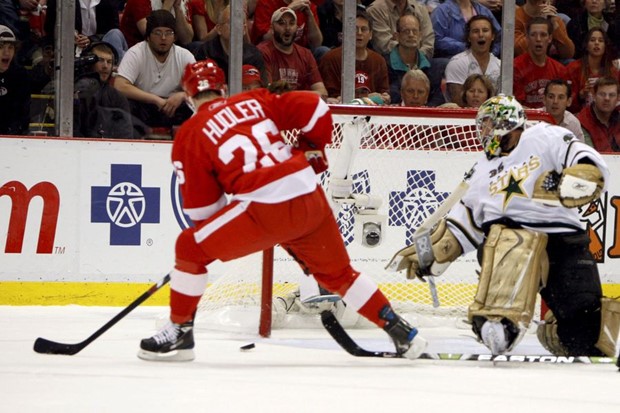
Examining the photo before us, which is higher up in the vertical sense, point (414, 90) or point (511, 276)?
point (414, 90)

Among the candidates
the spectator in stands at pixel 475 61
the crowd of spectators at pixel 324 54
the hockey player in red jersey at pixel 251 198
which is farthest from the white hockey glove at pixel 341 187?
the spectator in stands at pixel 475 61

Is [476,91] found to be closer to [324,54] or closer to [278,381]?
[324,54]

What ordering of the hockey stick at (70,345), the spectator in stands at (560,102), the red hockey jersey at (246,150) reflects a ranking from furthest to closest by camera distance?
the spectator in stands at (560,102)
the hockey stick at (70,345)
the red hockey jersey at (246,150)

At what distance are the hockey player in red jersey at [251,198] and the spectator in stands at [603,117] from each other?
3246mm

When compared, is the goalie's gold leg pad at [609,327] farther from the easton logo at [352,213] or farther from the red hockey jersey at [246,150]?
the easton logo at [352,213]

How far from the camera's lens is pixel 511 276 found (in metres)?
4.20

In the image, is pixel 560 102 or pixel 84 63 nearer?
pixel 84 63

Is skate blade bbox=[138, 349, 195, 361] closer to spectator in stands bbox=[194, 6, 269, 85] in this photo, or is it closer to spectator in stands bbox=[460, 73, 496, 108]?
spectator in stands bbox=[194, 6, 269, 85]

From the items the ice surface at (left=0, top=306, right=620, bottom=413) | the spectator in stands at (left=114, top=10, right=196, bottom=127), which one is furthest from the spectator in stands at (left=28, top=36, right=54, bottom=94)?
the ice surface at (left=0, top=306, right=620, bottom=413)

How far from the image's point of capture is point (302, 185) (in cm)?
382

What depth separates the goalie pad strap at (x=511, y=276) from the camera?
13.7 ft

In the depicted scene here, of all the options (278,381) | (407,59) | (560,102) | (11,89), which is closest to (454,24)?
(407,59)

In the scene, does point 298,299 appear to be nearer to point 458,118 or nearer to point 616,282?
point 458,118

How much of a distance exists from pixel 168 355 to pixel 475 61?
3425 millimetres
